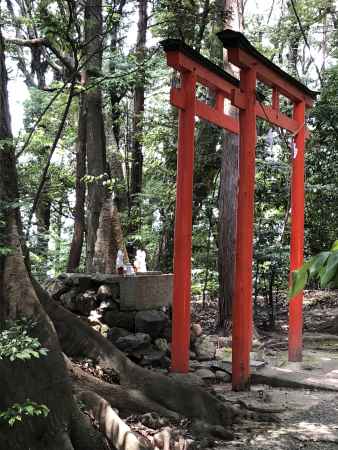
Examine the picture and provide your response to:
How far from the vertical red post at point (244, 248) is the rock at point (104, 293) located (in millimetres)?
1813

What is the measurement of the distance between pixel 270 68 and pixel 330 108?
4846 mm

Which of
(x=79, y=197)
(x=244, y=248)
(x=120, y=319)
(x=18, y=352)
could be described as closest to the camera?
(x=18, y=352)

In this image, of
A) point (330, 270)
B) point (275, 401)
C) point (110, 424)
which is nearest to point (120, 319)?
point (275, 401)

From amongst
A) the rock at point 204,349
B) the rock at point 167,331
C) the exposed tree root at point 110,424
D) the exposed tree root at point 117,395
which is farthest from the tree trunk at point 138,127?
the exposed tree root at point 110,424

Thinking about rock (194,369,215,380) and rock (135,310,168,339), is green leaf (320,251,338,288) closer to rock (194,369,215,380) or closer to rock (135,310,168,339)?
A: rock (194,369,215,380)

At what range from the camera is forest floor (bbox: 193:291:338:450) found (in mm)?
4652

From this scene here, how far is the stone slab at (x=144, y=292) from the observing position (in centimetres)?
738

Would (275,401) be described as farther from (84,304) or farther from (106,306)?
(84,304)

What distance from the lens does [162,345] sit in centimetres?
731

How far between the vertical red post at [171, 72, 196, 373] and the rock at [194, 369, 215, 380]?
0.38 m

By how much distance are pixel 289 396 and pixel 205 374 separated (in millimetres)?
1167

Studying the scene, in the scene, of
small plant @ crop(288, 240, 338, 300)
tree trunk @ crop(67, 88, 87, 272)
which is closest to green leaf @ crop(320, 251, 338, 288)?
small plant @ crop(288, 240, 338, 300)

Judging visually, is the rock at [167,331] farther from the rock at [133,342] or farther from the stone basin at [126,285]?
the rock at [133,342]

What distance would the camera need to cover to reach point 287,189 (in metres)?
11.7
